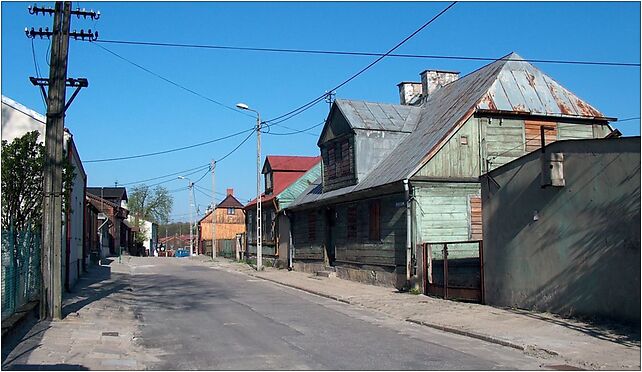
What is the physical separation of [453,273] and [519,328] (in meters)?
5.61

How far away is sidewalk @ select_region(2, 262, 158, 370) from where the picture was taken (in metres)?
8.71

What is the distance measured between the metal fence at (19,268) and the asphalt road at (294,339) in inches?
92.0

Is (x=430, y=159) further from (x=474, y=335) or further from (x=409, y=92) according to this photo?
(x=409, y=92)

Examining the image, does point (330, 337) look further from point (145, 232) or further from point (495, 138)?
point (145, 232)

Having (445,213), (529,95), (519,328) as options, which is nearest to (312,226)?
(445,213)

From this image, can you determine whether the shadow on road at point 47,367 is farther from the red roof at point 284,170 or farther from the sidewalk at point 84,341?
the red roof at point 284,170

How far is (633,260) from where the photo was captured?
11.1 meters

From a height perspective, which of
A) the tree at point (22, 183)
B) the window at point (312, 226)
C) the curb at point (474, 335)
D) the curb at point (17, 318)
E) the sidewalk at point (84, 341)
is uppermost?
the tree at point (22, 183)

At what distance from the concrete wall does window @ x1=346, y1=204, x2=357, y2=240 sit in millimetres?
8437

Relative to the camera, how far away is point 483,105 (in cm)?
2067

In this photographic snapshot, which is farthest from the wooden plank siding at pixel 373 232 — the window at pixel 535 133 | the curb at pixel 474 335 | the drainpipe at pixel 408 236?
the curb at pixel 474 335

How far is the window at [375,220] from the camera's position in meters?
21.9

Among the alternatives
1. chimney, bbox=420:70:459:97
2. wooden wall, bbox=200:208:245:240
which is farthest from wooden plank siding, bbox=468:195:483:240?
wooden wall, bbox=200:208:245:240

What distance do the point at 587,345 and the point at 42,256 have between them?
1051 cm
